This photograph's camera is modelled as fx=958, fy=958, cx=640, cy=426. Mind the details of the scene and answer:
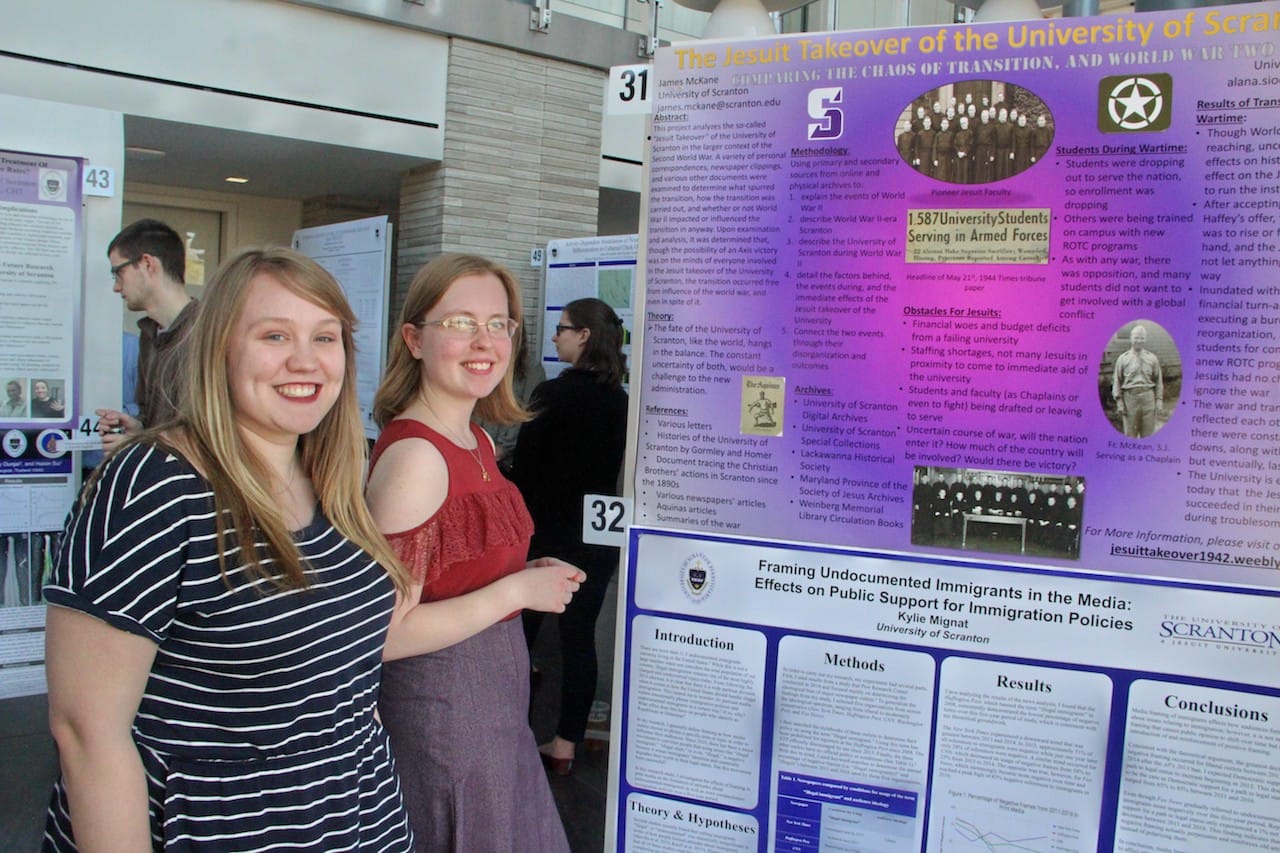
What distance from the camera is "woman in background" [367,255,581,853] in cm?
166

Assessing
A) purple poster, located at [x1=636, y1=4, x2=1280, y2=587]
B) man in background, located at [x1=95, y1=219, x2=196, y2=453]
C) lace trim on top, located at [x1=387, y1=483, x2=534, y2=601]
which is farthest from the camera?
man in background, located at [x1=95, y1=219, x2=196, y2=453]

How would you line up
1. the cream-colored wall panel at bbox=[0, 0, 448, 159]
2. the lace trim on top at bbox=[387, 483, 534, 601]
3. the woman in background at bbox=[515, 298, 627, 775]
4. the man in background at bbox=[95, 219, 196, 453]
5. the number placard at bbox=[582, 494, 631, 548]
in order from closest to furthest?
the lace trim on top at bbox=[387, 483, 534, 601], the number placard at bbox=[582, 494, 631, 548], the man in background at bbox=[95, 219, 196, 453], the woman in background at bbox=[515, 298, 627, 775], the cream-colored wall panel at bbox=[0, 0, 448, 159]

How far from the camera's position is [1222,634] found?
1543 mm

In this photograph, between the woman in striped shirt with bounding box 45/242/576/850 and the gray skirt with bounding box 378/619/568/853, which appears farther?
the gray skirt with bounding box 378/619/568/853

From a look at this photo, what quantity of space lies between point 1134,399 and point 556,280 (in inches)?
174

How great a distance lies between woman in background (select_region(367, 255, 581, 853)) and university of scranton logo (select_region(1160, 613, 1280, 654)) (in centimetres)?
104

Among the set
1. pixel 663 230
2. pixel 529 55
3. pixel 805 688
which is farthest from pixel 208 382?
pixel 529 55

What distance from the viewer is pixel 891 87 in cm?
168

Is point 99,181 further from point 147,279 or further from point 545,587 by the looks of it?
point 545,587

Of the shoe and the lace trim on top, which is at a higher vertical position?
the lace trim on top

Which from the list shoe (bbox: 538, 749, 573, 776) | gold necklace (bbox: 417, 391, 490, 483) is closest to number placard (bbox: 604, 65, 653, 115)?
gold necklace (bbox: 417, 391, 490, 483)

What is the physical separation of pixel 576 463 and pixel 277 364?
7.44 ft

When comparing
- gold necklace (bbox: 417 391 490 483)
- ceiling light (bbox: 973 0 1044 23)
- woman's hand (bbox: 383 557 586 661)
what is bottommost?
woman's hand (bbox: 383 557 586 661)

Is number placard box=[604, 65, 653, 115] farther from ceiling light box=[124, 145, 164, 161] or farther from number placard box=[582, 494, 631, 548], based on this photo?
ceiling light box=[124, 145, 164, 161]
